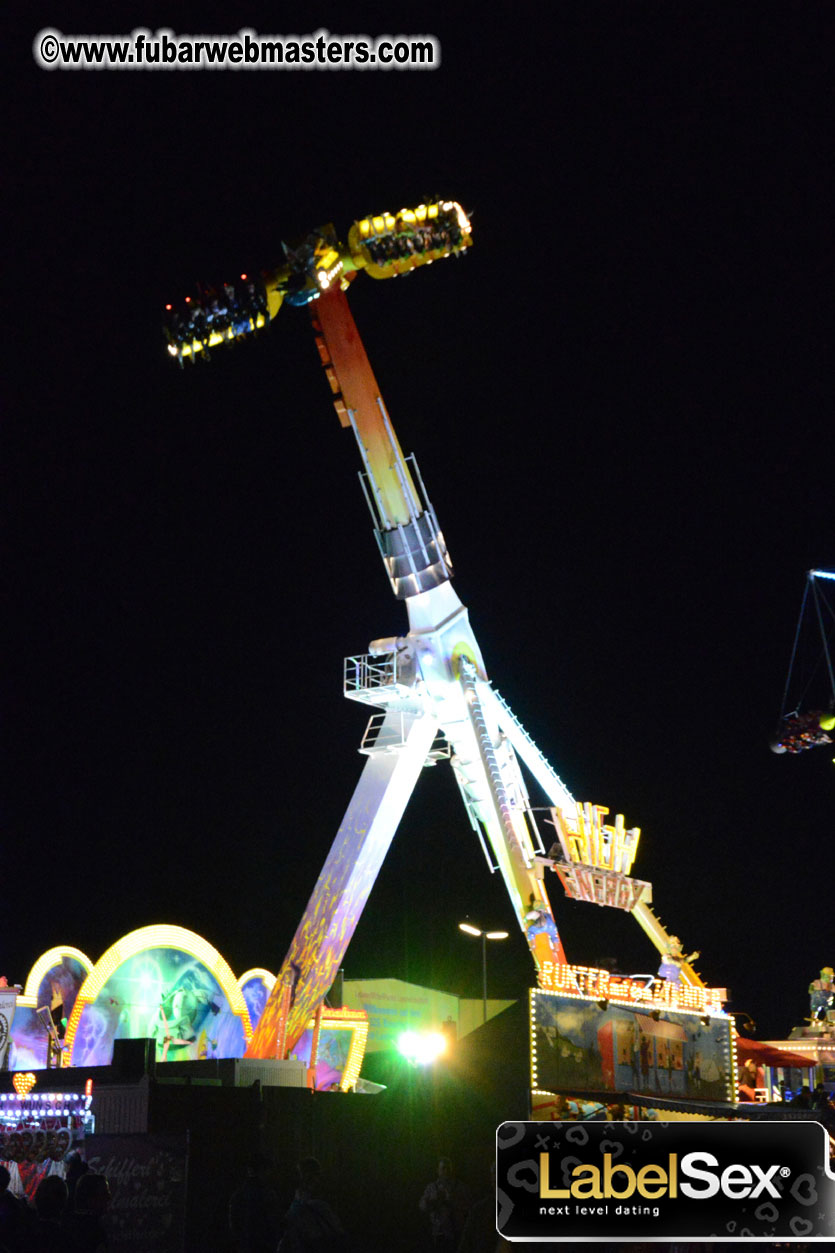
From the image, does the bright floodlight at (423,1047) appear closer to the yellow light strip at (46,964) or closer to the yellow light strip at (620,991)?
the yellow light strip at (620,991)

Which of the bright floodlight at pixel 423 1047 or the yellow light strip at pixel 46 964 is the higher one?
the yellow light strip at pixel 46 964

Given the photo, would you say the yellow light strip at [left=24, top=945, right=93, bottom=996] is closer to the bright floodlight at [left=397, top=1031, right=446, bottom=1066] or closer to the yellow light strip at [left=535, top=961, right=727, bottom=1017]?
the bright floodlight at [left=397, top=1031, right=446, bottom=1066]

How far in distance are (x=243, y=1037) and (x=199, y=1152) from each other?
34.7ft

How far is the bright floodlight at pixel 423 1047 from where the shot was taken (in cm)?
2218

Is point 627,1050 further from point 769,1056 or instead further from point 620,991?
point 769,1056

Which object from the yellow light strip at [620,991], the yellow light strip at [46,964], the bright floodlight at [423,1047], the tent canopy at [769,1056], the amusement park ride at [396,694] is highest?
the amusement park ride at [396,694]

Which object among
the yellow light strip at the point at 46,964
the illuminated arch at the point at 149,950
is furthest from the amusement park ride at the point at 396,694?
the yellow light strip at the point at 46,964

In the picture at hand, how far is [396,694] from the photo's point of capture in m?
27.5

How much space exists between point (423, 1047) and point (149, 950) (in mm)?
6983

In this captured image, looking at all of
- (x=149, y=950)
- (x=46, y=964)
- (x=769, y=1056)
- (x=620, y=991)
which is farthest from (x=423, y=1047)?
(x=46, y=964)

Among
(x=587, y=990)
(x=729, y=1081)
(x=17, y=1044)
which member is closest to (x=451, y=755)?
(x=587, y=990)

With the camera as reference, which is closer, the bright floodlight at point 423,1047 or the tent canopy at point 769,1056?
the bright floodlight at point 423,1047

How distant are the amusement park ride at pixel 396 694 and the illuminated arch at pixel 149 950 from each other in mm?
1353

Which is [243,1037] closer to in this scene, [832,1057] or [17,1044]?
[17,1044]
